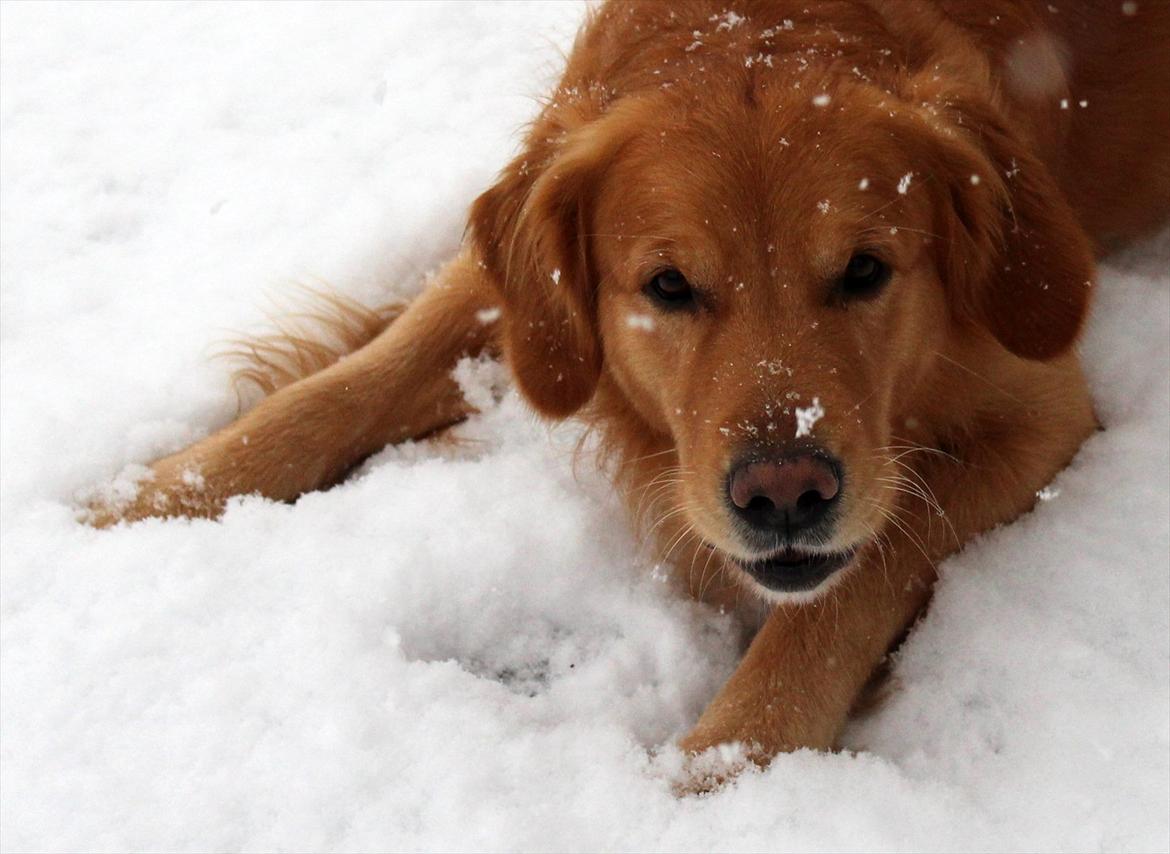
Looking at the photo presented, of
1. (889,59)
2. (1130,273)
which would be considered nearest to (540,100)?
(889,59)

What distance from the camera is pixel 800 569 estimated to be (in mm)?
2639

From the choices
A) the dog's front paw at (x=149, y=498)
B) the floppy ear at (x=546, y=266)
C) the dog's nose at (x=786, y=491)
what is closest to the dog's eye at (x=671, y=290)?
the floppy ear at (x=546, y=266)

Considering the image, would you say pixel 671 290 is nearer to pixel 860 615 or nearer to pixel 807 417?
pixel 807 417

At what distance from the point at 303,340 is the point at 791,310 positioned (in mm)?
1857

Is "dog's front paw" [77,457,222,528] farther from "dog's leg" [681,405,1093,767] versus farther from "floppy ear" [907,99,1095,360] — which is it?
"floppy ear" [907,99,1095,360]

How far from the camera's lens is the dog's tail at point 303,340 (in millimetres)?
3752

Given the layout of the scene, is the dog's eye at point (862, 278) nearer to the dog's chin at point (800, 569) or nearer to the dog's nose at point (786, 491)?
the dog's nose at point (786, 491)

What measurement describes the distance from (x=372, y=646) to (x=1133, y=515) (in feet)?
6.13

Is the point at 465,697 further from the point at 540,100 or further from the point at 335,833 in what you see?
the point at 540,100

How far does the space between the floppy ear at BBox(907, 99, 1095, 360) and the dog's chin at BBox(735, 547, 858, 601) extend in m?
0.71

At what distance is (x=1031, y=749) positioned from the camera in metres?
2.54

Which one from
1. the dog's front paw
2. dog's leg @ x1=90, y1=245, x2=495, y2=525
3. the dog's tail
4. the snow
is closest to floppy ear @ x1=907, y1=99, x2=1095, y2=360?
the snow

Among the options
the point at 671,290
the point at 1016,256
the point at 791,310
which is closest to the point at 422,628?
the point at 671,290

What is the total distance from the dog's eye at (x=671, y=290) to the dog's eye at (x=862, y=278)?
33 centimetres
